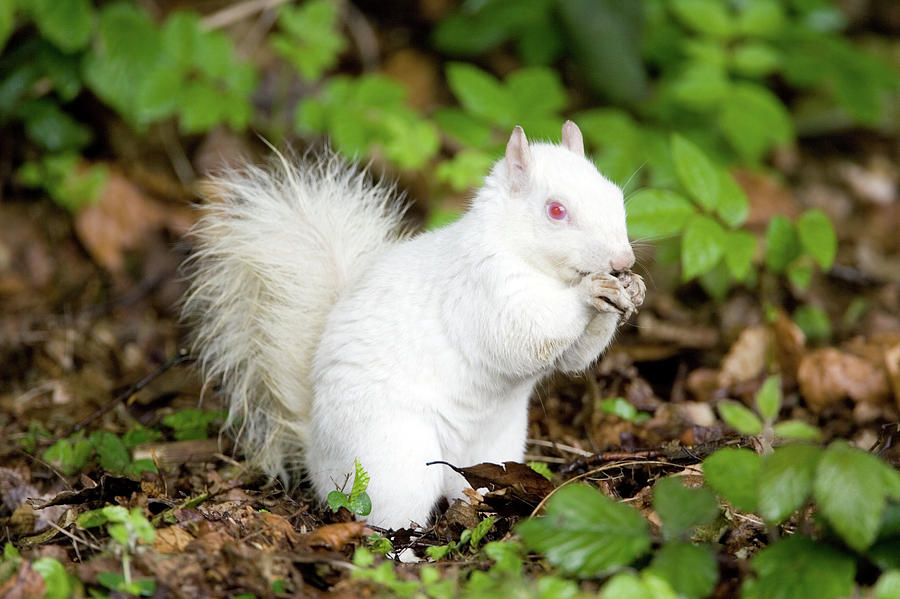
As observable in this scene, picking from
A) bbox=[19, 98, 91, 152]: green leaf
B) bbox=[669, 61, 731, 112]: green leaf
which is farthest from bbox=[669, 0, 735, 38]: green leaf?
bbox=[19, 98, 91, 152]: green leaf

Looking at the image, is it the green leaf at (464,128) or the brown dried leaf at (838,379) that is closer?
the brown dried leaf at (838,379)

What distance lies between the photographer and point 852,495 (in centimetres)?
170

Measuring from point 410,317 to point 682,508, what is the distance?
102cm

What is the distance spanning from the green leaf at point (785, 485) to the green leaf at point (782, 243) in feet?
6.53

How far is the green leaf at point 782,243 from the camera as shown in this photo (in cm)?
363

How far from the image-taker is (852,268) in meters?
4.87

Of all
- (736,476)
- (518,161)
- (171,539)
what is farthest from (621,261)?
(171,539)

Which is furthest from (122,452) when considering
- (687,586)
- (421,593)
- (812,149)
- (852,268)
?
(812,149)

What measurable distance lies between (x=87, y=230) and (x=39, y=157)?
1.65 ft

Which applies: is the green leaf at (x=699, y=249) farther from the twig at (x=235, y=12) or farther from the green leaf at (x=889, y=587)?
the twig at (x=235, y=12)

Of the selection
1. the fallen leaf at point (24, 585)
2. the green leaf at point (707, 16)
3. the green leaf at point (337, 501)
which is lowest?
the green leaf at point (337, 501)

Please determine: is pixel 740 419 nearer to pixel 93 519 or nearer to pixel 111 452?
pixel 93 519

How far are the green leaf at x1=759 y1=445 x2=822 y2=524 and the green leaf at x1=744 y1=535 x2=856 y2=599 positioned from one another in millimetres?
110

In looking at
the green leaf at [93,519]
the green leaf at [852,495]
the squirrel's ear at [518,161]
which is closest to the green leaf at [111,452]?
the green leaf at [93,519]
